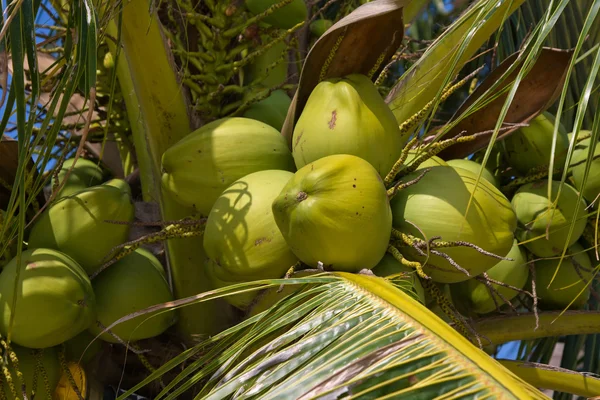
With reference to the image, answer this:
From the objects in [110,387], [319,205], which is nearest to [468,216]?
[319,205]

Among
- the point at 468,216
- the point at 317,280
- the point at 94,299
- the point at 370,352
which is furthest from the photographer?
the point at 94,299

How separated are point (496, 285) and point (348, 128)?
550mm

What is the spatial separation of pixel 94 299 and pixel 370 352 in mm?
668

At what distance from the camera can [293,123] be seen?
1.60 meters

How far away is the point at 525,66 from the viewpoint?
1.07 meters

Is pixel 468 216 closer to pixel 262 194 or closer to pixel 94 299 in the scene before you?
pixel 262 194

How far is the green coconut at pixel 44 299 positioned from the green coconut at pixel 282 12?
0.73 meters

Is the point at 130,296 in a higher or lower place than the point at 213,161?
lower

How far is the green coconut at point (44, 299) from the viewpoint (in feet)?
4.45

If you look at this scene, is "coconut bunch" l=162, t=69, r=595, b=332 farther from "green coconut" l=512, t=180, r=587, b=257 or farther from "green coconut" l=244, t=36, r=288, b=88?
"green coconut" l=244, t=36, r=288, b=88

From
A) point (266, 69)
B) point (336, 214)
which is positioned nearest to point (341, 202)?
point (336, 214)

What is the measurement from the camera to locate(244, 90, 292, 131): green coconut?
176cm

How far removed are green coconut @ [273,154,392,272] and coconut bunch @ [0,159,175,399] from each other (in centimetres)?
33

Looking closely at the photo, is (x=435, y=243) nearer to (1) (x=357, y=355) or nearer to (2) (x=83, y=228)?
(1) (x=357, y=355)
